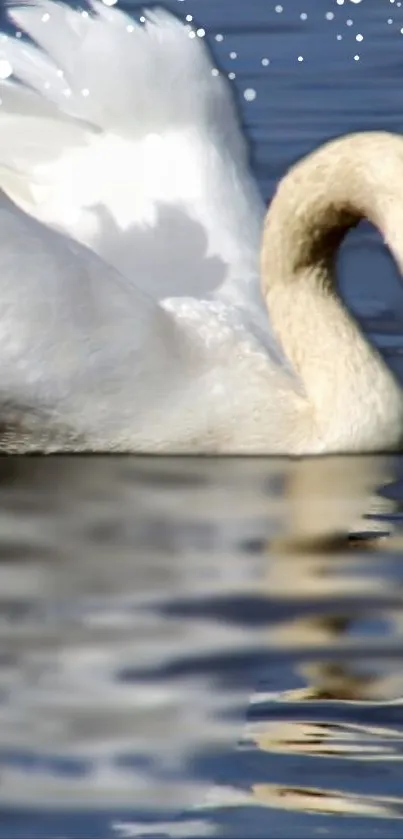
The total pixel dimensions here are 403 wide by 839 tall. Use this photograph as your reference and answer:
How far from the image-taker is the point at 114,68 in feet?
32.9

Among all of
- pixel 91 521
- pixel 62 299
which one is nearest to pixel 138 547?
pixel 91 521

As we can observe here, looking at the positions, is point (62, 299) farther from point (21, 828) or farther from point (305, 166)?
point (21, 828)

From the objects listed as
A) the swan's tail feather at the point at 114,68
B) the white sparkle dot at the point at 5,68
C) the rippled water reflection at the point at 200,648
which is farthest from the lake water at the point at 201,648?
the white sparkle dot at the point at 5,68

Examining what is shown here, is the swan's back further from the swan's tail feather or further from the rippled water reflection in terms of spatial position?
the rippled water reflection

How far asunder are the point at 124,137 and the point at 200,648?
12.0ft

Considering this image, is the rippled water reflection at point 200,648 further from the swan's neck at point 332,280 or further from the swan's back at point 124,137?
the swan's back at point 124,137

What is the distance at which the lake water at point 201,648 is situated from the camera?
583 cm

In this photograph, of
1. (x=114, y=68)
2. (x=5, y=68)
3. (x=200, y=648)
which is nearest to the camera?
(x=200, y=648)

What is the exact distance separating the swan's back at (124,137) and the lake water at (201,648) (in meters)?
0.77

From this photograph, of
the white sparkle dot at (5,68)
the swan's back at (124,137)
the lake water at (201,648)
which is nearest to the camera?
the lake water at (201,648)

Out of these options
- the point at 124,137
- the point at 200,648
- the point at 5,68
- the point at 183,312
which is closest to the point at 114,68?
the point at 124,137

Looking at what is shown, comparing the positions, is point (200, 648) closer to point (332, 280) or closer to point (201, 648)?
point (201, 648)

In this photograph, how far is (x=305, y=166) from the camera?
30.0ft

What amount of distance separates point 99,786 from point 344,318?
3681 millimetres
